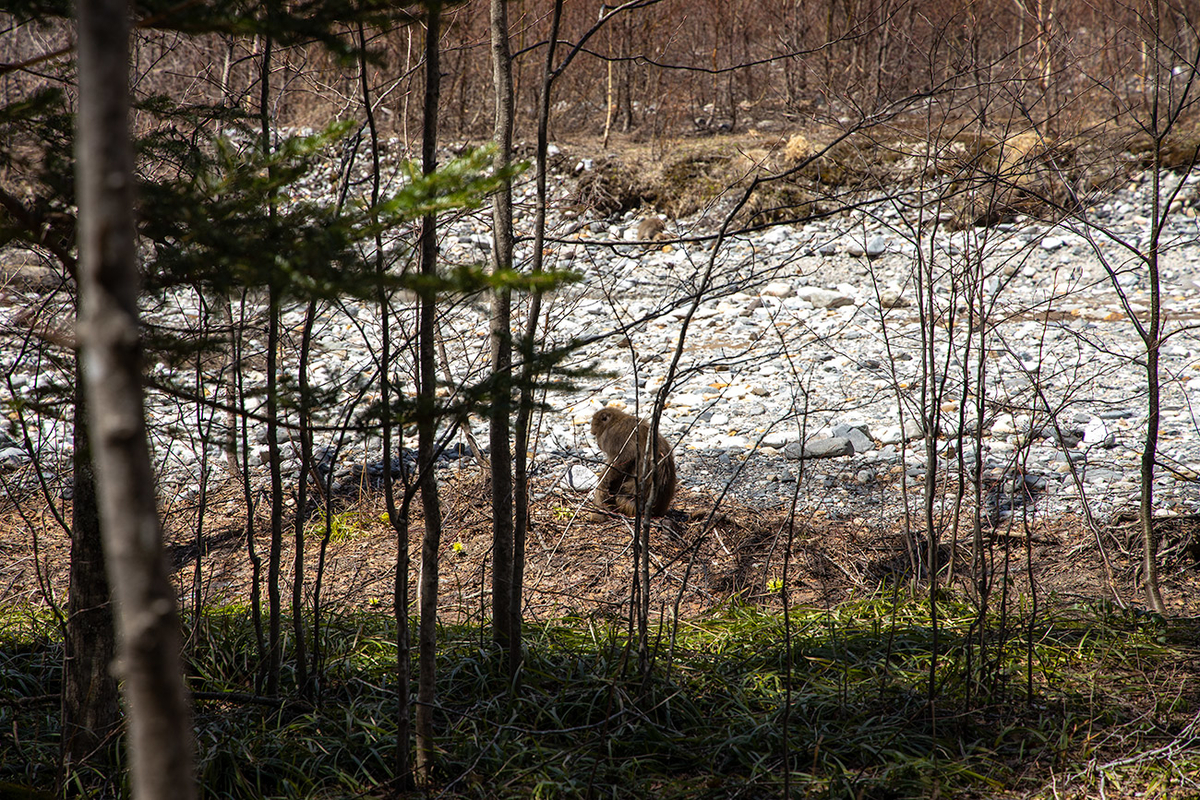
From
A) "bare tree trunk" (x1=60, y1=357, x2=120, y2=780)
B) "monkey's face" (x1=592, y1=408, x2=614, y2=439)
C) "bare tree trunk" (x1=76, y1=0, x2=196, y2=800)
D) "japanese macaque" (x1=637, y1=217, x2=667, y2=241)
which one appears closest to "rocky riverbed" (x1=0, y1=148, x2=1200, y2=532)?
"monkey's face" (x1=592, y1=408, x2=614, y2=439)

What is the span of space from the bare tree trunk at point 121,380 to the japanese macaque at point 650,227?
33.1 ft

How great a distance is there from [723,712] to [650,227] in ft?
28.6

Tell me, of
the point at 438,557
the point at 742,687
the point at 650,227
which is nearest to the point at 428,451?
the point at 438,557

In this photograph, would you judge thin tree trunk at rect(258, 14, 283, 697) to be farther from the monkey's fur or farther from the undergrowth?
the monkey's fur

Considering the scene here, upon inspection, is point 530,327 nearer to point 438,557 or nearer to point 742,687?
point 438,557

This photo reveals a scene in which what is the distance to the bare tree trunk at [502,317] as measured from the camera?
2.95 m

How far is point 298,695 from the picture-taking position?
10.2 ft

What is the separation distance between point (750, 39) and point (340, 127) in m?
13.9

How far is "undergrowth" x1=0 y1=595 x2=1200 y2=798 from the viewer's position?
9.05 ft

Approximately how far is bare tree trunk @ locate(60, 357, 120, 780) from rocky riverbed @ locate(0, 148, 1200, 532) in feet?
2.44

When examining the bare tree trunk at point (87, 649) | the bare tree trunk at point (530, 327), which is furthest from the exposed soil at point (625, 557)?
the bare tree trunk at point (87, 649)

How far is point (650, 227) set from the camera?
11.2 m

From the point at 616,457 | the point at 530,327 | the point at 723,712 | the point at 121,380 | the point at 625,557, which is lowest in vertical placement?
the point at 723,712

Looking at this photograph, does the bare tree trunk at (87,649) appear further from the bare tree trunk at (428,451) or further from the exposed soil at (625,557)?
the exposed soil at (625,557)
